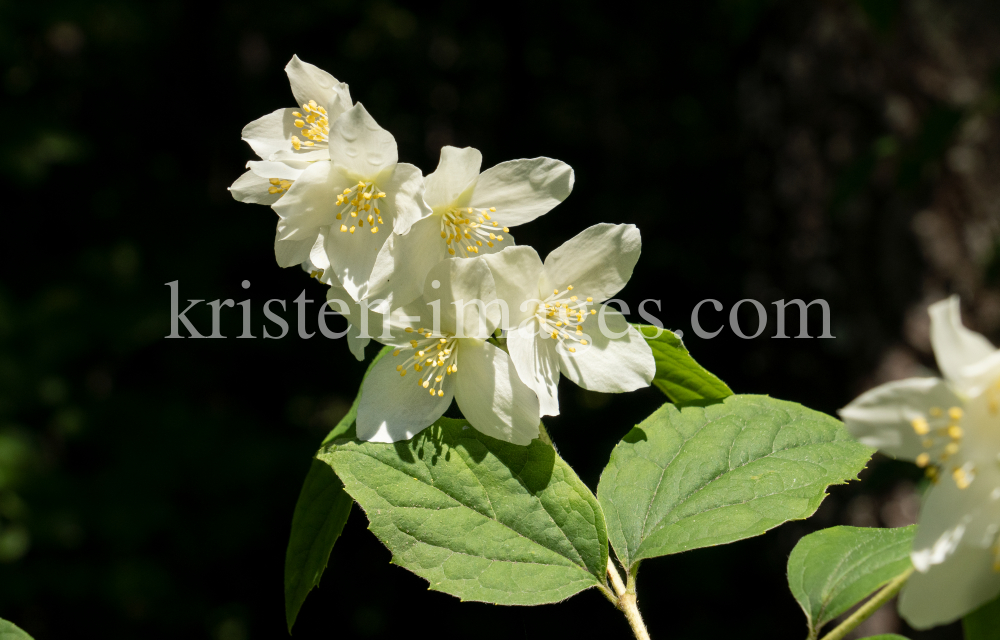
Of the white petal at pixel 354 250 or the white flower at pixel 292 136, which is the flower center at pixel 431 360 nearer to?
the white petal at pixel 354 250

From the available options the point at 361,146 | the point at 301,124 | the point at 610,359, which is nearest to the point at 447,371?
the point at 610,359

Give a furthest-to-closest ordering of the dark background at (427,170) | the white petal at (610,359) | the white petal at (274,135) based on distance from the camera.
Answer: the dark background at (427,170), the white petal at (274,135), the white petal at (610,359)

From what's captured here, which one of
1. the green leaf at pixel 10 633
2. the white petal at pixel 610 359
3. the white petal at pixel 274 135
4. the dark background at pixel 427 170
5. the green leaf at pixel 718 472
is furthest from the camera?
the dark background at pixel 427 170

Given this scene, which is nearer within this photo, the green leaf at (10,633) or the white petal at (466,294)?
the green leaf at (10,633)

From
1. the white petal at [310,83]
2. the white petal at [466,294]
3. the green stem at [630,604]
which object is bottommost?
the green stem at [630,604]

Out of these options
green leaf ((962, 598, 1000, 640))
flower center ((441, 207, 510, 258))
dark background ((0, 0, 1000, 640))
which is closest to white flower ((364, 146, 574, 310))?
flower center ((441, 207, 510, 258))

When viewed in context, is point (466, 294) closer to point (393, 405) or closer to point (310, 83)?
point (393, 405)

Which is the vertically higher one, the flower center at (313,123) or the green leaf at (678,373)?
the flower center at (313,123)

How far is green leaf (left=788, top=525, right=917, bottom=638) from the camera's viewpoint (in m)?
0.83

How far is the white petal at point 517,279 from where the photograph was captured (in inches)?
40.2

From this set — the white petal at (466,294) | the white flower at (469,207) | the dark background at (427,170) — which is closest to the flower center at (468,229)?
the white flower at (469,207)

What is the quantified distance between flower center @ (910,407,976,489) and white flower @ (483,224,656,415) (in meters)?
0.39

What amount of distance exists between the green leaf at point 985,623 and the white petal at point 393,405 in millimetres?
657

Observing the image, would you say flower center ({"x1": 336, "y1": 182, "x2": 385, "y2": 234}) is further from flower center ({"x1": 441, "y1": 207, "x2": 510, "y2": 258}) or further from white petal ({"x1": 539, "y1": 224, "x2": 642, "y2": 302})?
white petal ({"x1": 539, "y1": 224, "x2": 642, "y2": 302})
